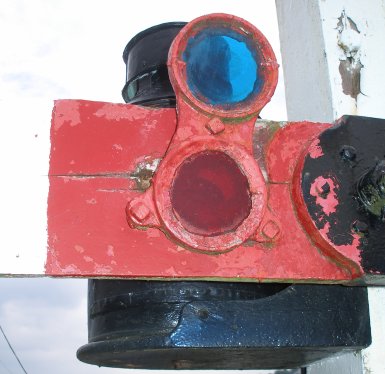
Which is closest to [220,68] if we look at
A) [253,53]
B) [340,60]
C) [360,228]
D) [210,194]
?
[253,53]

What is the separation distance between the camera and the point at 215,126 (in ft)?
3.22

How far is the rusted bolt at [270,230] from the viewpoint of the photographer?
3.22 ft

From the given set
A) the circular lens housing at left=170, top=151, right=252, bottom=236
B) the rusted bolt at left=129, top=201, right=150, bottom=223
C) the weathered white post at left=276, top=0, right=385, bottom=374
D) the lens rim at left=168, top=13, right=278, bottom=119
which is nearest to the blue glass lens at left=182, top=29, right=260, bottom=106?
the lens rim at left=168, top=13, right=278, bottom=119

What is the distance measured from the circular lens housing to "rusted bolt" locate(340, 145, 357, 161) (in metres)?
0.21

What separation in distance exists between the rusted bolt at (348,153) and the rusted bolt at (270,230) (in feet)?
0.64

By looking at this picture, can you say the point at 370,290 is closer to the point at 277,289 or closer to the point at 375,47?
the point at 277,289

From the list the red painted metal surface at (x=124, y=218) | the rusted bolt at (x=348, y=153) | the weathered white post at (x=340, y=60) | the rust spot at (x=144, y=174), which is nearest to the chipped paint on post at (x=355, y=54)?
the weathered white post at (x=340, y=60)

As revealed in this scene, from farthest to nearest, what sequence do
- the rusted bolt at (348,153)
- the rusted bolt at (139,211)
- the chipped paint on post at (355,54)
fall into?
the chipped paint on post at (355,54), the rusted bolt at (348,153), the rusted bolt at (139,211)

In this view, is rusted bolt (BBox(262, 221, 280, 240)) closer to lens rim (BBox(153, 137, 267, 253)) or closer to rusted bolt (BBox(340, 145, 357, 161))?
lens rim (BBox(153, 137, 267, 253))

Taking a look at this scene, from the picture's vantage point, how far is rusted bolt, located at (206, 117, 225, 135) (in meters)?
0.98

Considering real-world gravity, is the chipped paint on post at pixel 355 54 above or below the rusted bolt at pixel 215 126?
above

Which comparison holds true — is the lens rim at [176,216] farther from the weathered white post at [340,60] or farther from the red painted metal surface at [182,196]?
the weathered white post at [340,60]

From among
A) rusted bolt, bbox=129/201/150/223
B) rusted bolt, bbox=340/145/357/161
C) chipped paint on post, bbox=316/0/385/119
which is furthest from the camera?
chipped paint on post, bbox=316/0/385/119

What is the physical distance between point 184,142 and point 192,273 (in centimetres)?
23
